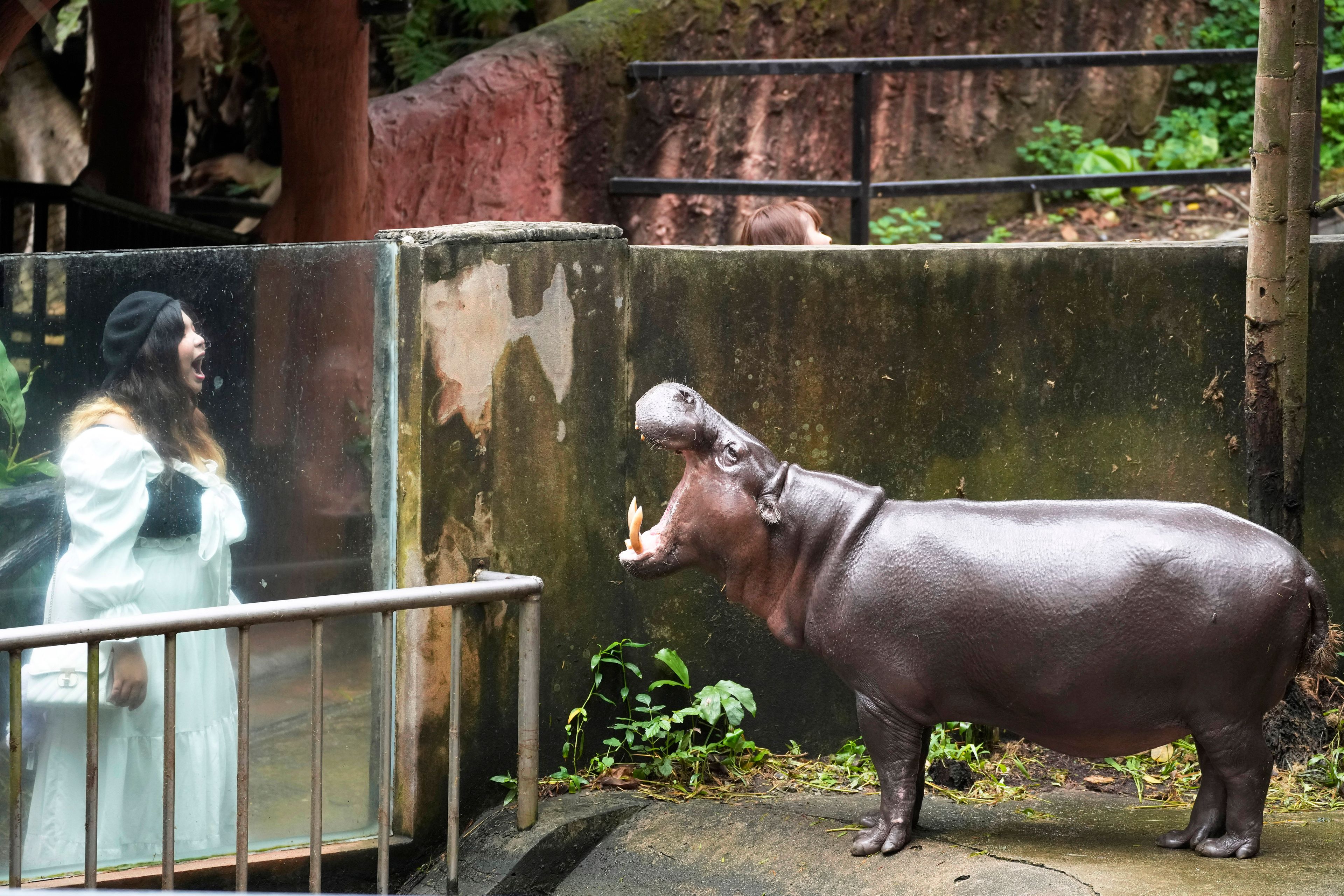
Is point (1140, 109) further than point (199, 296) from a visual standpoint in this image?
Yes

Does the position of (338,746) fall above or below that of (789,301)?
below

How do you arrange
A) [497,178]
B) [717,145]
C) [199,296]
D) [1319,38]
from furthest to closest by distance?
1. [717,145]
2. [497,178]
3. [1319,38]
4. [199,296]

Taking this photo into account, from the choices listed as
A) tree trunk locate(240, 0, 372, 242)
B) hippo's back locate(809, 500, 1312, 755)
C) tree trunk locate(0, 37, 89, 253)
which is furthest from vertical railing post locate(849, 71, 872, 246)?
tree trunk locate(0, 37, 89, 253)

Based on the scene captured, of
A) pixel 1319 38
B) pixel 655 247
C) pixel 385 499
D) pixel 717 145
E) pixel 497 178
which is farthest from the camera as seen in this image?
pixel 717 145

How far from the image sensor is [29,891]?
1.65 metres

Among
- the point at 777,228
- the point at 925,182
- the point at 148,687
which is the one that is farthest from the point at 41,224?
the point at 925,182

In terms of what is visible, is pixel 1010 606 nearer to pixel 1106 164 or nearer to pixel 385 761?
pixel 385 761

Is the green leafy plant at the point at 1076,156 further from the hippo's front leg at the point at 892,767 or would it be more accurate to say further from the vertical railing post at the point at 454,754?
the vertical railing post at the point at 454,754

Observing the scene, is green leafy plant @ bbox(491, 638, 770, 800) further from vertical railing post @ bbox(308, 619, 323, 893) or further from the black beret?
the black beret

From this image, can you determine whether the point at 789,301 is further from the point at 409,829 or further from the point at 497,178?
the point at 497,178

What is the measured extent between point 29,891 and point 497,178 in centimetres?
724

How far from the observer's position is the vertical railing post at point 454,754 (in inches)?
163

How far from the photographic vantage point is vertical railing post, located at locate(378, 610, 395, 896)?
4.05 metres

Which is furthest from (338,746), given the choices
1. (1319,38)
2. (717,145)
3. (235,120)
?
(235,120)
